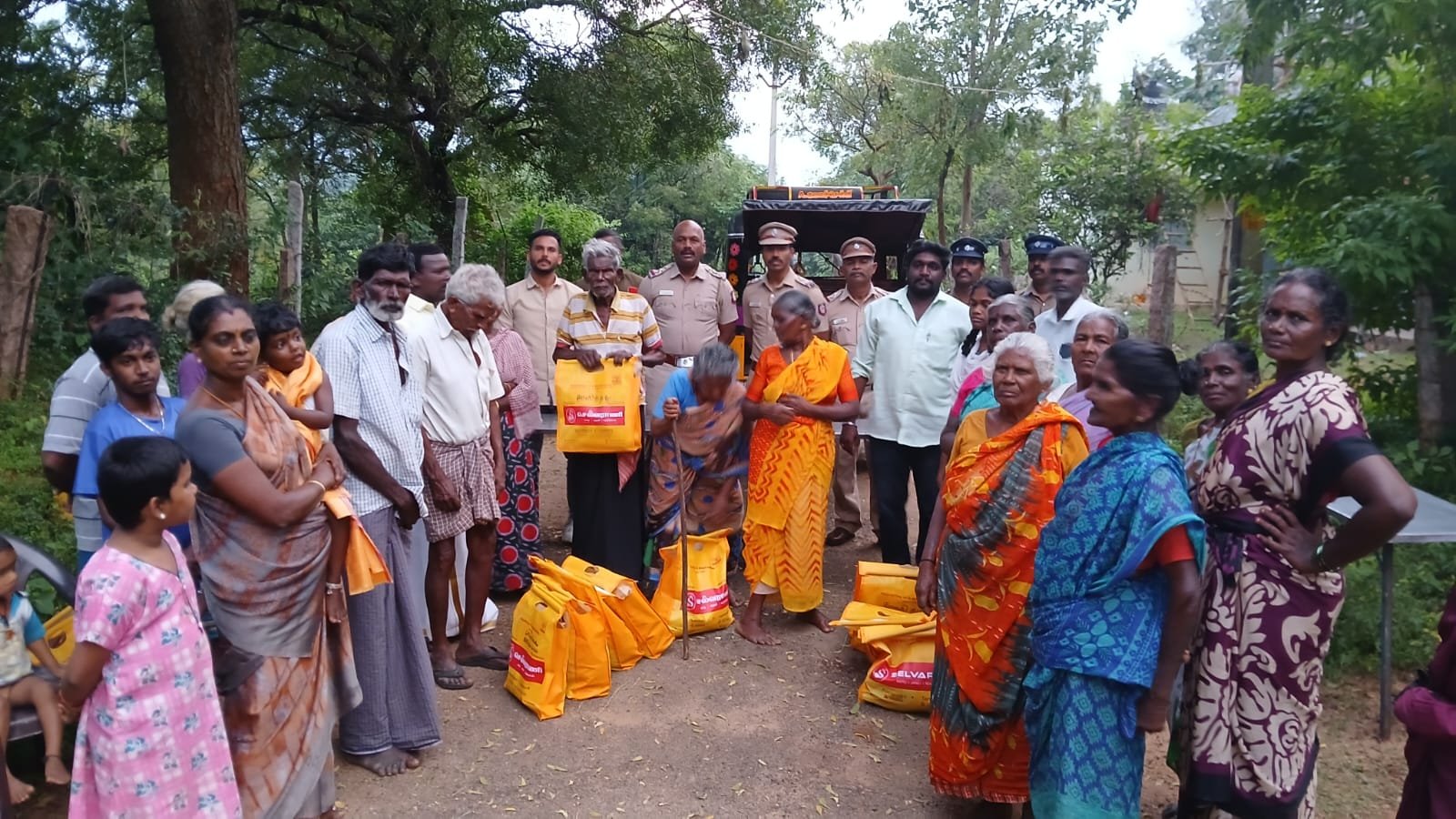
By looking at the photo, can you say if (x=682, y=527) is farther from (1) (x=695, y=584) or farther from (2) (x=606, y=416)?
(2) (x=606, y=416)

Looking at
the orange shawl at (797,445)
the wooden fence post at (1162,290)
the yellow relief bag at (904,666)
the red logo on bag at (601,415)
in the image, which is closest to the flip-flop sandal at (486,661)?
the red logo on bag at (601,415)

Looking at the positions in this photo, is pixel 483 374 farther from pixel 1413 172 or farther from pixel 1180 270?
pixel 1180 270

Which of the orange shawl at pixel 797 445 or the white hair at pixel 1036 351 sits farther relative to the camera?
the orange shawl at pixel 797 445

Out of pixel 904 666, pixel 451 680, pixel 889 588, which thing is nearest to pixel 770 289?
pixel 889 588

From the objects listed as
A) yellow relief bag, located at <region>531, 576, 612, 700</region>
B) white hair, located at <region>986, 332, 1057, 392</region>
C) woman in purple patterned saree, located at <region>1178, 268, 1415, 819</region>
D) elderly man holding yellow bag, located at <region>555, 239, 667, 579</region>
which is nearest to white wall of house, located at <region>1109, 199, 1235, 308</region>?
elderly man holding yellow bag, located at <region>555, 239, 667, 579</region>

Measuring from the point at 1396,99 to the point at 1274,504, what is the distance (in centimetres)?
480

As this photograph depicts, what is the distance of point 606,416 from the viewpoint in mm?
4930

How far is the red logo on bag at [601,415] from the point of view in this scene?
16.2ft

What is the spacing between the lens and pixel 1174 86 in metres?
28.8

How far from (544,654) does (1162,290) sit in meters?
8.10

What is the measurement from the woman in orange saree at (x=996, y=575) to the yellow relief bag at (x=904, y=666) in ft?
2.34

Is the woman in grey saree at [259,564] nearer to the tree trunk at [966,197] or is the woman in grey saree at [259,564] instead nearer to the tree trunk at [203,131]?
the tree trunk at [203,131]

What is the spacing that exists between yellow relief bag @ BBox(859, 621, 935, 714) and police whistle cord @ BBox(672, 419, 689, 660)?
0.94 m

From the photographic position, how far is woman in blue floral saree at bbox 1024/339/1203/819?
2.43 m
